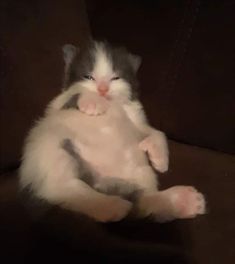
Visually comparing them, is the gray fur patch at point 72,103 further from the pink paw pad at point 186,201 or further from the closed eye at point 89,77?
the pink paw pad at point 186,201

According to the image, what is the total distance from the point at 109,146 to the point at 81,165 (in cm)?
9

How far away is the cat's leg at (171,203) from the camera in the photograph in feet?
3.12

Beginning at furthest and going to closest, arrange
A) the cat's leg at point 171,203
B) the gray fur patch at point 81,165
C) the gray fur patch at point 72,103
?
the gray fur patch at point 72,103
the gray fur patch at point 81,165
the cat's leg at point 171,203

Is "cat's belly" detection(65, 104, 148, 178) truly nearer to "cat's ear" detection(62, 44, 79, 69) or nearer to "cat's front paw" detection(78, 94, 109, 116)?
"cat's front paw" detection(78, 94, 109, 116)

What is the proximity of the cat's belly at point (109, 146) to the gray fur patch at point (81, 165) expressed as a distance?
0.05 ft

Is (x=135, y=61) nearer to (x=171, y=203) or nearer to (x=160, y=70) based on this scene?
(x=160, y=70)

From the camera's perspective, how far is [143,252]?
799mm

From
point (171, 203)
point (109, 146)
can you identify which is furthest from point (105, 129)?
point (171, 203)

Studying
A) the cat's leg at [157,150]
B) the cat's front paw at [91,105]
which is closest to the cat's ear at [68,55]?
the cat's front paw at [91,105]

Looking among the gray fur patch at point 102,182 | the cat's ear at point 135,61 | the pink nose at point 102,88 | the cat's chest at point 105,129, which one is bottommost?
the gray fur patch at point 102,182

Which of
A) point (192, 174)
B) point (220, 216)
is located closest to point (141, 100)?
point (192, 174)

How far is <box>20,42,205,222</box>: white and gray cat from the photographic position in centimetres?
96

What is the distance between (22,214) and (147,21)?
1.94 ft

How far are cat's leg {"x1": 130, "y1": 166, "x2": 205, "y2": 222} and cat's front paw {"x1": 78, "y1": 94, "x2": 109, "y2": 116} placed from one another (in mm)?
202
